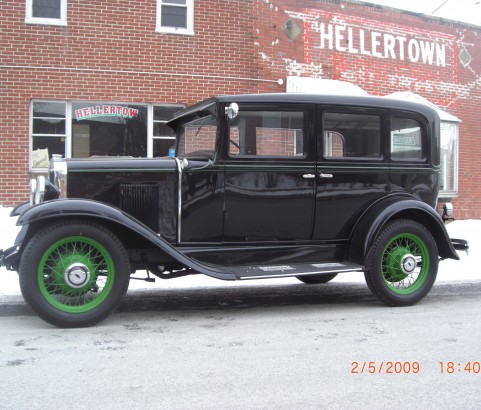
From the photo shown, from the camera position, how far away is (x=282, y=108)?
5234 mm

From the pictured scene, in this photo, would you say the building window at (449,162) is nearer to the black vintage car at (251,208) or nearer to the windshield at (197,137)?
the black vintage car at (251,208)

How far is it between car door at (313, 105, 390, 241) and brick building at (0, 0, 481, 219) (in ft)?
17.2

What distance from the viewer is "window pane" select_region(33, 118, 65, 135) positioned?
9859 millimetres

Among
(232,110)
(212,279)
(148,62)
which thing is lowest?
(212,279)

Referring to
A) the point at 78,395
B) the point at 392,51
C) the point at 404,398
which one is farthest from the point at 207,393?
the point at 392,51

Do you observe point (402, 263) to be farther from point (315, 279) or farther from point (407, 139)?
point (315, 279)

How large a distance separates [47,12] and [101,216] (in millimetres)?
7199

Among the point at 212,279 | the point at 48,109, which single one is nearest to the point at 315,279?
the point at 212,279

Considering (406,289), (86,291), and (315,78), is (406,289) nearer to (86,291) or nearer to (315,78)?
(86,291)

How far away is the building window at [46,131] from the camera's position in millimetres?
9797

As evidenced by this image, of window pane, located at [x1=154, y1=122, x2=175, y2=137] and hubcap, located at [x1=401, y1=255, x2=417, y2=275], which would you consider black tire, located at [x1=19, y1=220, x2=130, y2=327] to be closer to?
hubcap, located at [x1=401, y1=255, x2=417, y2=275]

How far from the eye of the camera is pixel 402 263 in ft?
17.4
